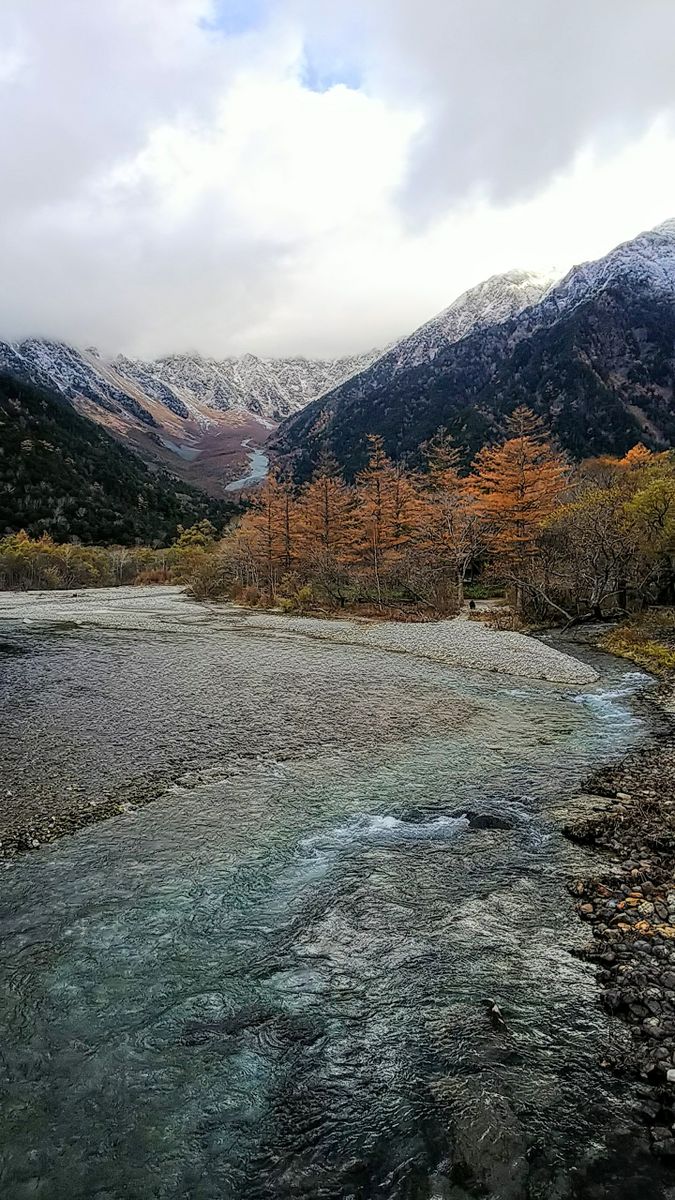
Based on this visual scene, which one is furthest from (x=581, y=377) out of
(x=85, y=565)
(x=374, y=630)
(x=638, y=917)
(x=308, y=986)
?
(x=308, y=986)

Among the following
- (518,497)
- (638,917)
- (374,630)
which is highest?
(518,497)

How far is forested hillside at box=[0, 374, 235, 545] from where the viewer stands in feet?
390

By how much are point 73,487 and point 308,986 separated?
14190 cm

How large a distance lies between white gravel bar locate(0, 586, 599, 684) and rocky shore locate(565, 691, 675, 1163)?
10.1m

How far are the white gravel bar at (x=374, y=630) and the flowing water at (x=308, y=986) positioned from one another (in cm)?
973

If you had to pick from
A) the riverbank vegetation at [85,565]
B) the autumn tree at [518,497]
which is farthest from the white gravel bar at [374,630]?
the riverbank vegetation at [85,565]

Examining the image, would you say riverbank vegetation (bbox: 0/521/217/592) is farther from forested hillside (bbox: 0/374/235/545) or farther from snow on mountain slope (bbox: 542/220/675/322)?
snow on mountain slope (bbox: 542/220/675/322)

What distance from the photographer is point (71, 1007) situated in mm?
5605

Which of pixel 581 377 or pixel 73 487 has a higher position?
pixel 581 377

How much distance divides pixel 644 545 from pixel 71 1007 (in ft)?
105

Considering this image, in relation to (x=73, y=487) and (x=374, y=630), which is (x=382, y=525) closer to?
(x=374, y=630)

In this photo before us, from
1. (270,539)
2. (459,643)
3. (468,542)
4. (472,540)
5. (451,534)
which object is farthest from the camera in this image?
(270,539)

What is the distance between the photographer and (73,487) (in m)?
132

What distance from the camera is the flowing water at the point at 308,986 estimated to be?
13.8ft
